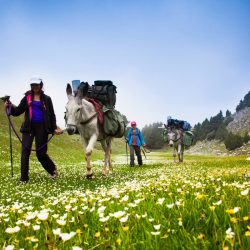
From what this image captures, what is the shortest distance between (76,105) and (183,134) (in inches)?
841

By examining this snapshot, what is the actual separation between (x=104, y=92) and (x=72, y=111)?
13.2 ft

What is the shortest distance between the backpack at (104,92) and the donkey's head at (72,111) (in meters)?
3.04

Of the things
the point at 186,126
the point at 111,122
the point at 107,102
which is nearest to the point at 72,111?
the point at 111,122

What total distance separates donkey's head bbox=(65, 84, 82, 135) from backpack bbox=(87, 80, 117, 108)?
304cm

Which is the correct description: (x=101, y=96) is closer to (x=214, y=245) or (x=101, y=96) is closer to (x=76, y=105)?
(x=76, y=105)

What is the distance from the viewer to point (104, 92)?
1806 cm

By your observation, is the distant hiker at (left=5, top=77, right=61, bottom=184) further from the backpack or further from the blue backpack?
the blue backpack

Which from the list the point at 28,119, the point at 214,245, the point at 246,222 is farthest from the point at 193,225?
the point at 28,119

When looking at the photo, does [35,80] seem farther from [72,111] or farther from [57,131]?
[57,131]

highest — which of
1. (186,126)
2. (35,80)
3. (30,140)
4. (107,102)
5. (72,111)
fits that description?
(35,80)

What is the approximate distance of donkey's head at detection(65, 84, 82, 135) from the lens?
14.2 m

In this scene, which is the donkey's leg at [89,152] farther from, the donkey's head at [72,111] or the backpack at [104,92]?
the backpack at [104,92]

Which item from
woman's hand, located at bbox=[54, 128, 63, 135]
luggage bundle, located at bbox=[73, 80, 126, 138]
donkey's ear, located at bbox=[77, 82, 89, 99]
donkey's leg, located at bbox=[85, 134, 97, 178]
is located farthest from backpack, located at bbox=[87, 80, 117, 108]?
woman's hand, located at bbox=[54, 128, 63, 135]

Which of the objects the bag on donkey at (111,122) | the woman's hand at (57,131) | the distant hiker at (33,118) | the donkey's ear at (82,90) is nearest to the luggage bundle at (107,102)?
the bag on donkey at (111,122)
